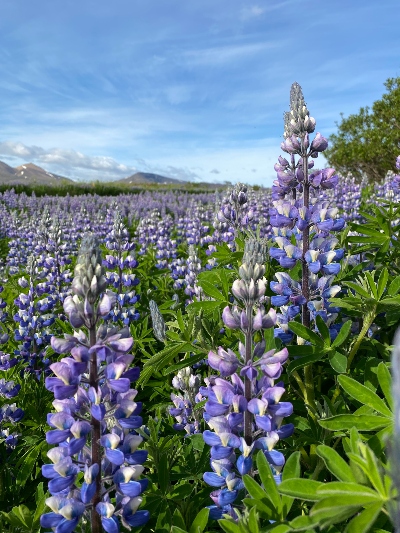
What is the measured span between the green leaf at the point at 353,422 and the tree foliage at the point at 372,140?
18.4 metres

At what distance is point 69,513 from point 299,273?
1740mm

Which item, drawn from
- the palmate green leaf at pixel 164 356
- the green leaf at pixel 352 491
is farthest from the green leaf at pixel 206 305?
the green leaf at pixel 352 491

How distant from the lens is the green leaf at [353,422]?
1462mm

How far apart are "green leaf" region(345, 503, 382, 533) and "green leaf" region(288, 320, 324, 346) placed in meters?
0.94

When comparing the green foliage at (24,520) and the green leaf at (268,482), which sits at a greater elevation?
the green leaf at (268,482)

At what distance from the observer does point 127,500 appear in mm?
1366

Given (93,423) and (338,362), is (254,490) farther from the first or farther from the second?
(338,362)

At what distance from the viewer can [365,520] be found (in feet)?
3.38

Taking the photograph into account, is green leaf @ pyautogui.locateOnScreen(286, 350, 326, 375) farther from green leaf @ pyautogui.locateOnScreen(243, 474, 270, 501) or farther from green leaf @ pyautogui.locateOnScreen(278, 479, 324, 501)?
green leaf @ pyautogui.locateOnScreen(278, 479, 324, 501)

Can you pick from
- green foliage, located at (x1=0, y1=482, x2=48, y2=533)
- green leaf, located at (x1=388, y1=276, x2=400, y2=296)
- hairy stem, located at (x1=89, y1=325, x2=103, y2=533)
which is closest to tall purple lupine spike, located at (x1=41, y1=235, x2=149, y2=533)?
hairy stem, located at (x1=89, y1=325, x2=103, y2=533)

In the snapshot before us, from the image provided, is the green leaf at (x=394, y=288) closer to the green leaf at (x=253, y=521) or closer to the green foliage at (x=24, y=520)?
the green leaf at (x=253, y=521)

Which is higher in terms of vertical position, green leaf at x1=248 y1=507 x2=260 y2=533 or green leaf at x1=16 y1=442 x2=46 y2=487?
green leaf at x1=248 y1=507 x2=260 y2=533

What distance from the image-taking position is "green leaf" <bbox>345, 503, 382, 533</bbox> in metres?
1.00

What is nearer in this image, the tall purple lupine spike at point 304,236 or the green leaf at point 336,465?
the green leaf at point 336,465
